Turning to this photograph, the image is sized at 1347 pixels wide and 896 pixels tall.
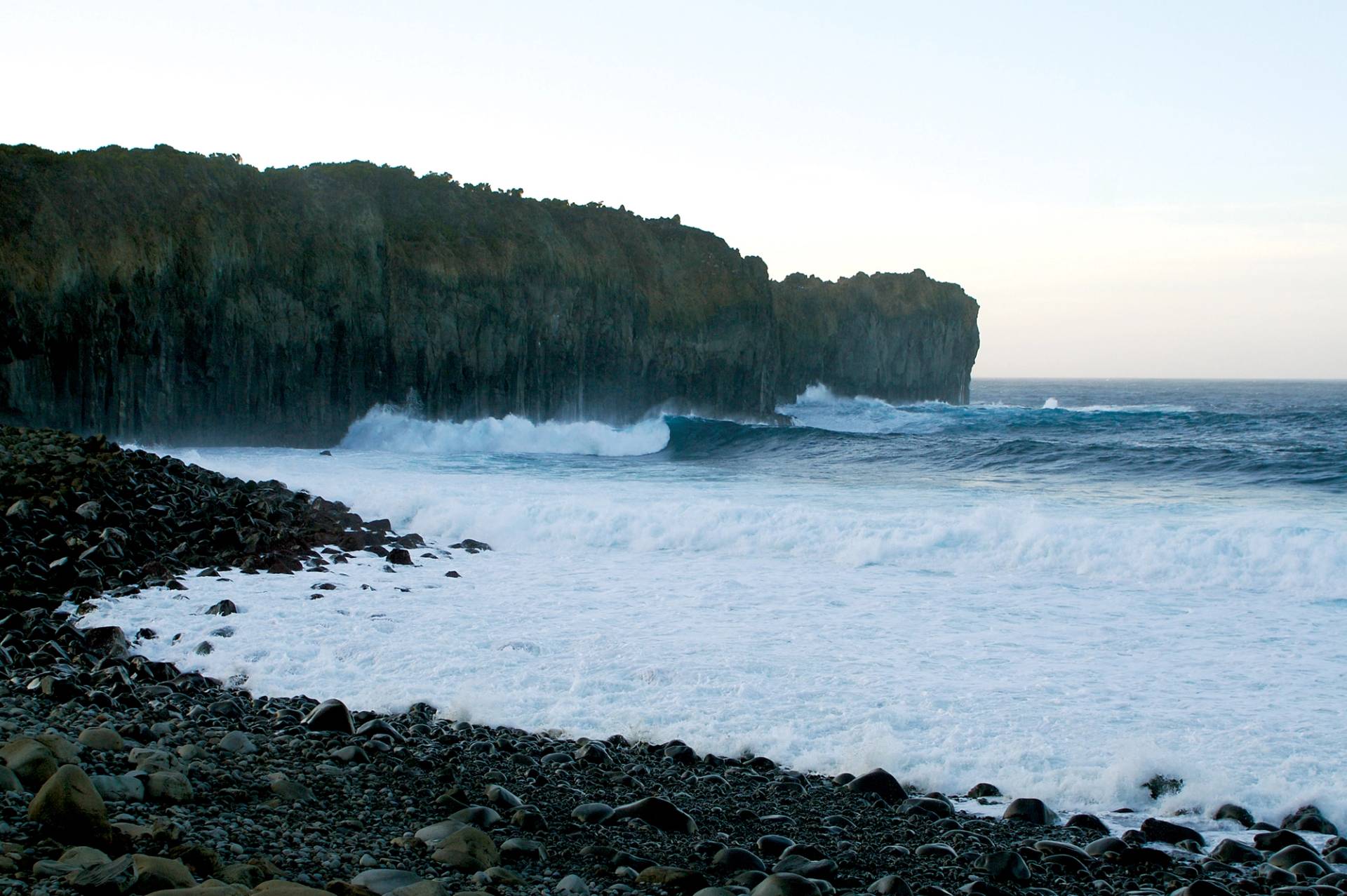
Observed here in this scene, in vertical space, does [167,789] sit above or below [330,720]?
above

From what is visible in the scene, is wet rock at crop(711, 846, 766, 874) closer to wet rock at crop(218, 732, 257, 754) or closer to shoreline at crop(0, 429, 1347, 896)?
shoreline at crop(0, 429, 1347, 896)

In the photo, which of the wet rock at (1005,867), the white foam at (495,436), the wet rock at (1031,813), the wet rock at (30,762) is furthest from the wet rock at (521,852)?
the white foam at (495,436)

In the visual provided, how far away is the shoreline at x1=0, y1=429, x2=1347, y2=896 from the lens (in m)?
3.63

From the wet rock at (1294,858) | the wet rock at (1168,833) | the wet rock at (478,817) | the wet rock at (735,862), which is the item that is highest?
the wet rock at (478,817)

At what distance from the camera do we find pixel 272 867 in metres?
3.13

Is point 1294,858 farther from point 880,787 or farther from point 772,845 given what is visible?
point 772,845

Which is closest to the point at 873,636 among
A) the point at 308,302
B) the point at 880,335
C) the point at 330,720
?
the point at 330,720

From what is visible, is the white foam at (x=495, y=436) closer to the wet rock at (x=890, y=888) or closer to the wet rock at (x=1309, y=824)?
the wet rock at (x=1309, y=824)

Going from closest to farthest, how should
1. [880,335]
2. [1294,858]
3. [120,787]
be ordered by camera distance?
1. [120,787]
2. [1294,858]
3. [880,335]

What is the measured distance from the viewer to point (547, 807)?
441 cm

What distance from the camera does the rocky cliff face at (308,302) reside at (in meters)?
21.9

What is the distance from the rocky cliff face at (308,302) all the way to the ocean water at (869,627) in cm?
653

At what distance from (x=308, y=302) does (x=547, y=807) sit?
79.1ft

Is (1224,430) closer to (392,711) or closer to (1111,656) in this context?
(1111,656)
